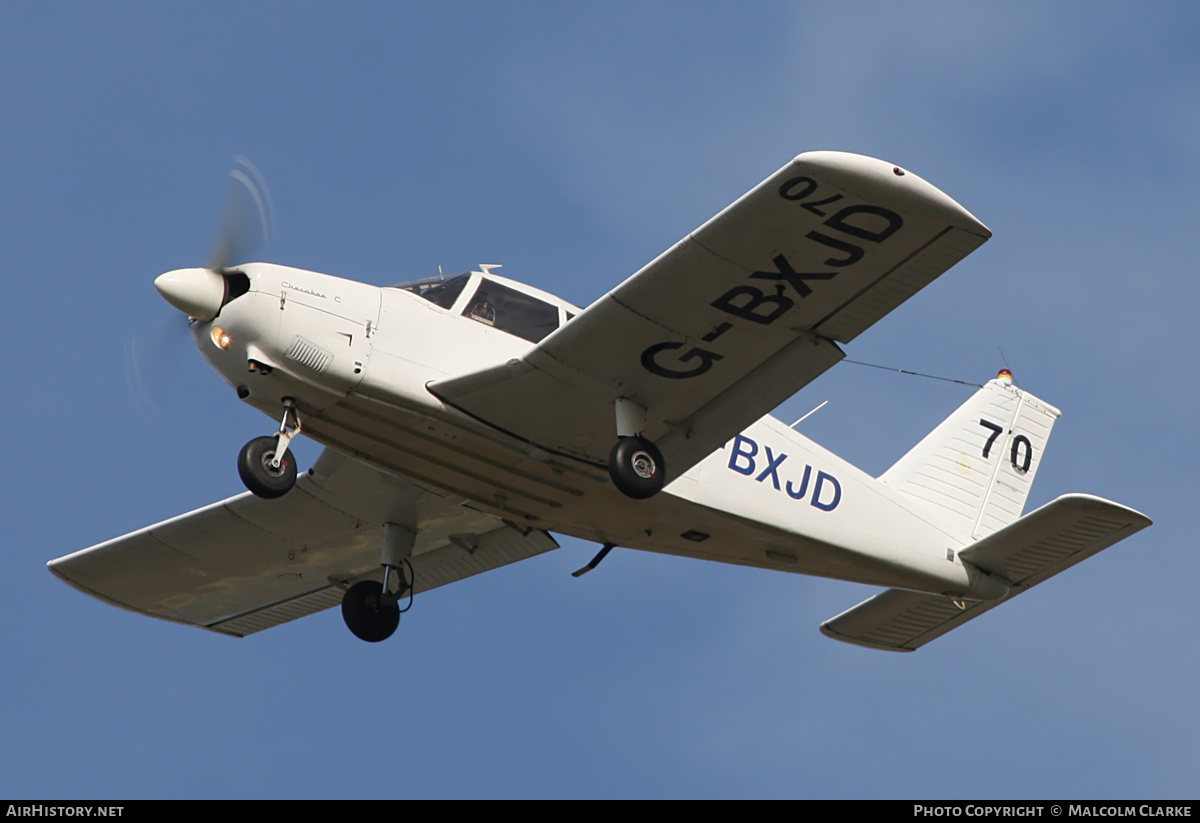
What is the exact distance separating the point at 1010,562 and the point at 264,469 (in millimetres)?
7588

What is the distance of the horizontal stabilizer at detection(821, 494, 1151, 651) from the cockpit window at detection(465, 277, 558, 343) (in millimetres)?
5158

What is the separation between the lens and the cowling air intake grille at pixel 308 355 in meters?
13.0

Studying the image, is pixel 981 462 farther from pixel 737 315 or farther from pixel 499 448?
pixel 499 448

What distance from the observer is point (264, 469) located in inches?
513

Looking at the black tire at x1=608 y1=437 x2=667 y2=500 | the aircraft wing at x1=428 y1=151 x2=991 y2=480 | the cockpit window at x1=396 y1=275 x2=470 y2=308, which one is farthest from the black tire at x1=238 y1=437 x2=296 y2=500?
the black tire at x1=608 y1=437 x2=667 y2=500

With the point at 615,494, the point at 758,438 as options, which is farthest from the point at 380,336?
the point at 758,438

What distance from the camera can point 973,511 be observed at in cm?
1716

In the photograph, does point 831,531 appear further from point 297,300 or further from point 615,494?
point 297,300

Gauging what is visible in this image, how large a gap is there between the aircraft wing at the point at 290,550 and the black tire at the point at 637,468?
6.97ft

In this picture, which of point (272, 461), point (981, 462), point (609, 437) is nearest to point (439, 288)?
point (609, 437)

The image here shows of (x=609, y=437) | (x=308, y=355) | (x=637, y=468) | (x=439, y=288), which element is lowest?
(x=308, y=355)

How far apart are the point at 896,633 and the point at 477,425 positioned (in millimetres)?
5990

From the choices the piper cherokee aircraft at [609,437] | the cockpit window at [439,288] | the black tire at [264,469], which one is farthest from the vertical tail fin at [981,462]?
the black tire at [264,469]

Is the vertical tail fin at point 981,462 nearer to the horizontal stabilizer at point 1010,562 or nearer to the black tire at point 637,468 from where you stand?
the horizontal stabilizer at point 1010,562
